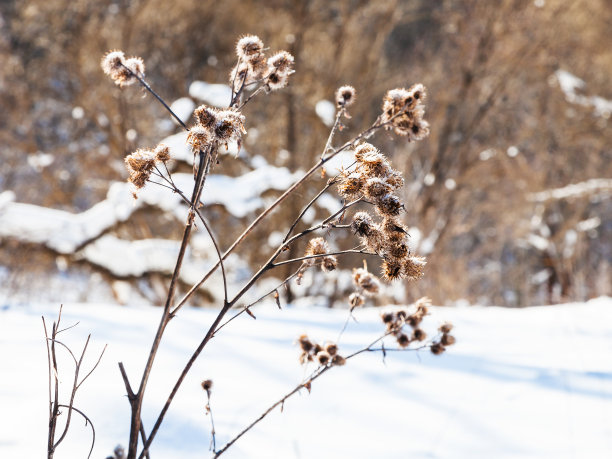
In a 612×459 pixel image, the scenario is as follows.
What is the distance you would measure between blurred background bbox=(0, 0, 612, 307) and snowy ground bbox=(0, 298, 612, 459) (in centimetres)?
380

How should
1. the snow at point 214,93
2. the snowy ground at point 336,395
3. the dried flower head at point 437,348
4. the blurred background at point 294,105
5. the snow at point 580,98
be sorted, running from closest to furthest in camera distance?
1. the dried flower head at point 437,348
2. the snowy ground at point 336,395
3. the snow at point 214,93
4. the blurred background at point 294,105
5. the snow at point 580,98

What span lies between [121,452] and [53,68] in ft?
39.8

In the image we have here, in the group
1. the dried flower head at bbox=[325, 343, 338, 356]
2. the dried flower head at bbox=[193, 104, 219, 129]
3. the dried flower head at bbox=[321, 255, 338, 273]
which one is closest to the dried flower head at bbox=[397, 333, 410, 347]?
the dried flower head at bbox=[325, 343, 338, 356]

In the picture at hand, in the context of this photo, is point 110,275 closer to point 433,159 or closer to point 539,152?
point 433,159

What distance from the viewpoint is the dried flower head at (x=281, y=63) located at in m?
1.13

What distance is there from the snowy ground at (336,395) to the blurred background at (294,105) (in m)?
3.80

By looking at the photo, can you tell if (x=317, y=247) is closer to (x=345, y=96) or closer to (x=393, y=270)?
(x=393, y=270)

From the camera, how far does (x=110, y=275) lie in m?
6.42

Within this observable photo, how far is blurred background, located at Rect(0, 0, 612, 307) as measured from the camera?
808cm

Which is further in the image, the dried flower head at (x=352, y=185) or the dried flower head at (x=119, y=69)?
the dried flower head at (x=119, y=69)

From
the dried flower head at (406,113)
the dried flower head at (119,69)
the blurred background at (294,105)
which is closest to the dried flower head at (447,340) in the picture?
the dried flower head at (406,113)

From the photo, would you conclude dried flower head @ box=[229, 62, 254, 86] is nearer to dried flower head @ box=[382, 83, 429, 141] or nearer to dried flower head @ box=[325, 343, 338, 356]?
dried flower head @ box=[382, 83, 429, 141]

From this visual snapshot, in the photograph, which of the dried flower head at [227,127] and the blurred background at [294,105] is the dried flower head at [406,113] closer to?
the dried flower head at [227,127]

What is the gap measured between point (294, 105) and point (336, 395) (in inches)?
299
